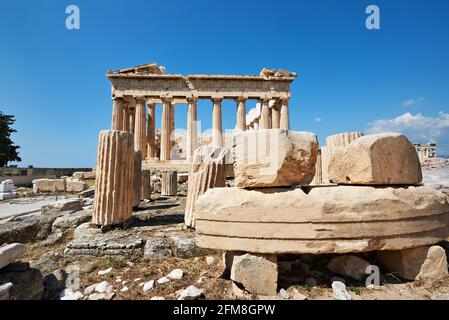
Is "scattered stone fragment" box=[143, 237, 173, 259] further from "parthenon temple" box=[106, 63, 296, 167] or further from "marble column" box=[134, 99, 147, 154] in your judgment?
"marble column" box=[134, 99, 147, 154]

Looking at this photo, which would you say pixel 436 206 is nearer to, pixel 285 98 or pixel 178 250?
pixel 178 250

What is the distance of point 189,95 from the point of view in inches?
813

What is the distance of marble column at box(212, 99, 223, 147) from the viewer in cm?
2039

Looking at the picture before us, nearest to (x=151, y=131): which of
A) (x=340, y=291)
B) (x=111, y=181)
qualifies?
(x=111, y=181)

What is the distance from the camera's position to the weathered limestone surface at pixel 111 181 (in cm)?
477

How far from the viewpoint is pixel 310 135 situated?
288 cm

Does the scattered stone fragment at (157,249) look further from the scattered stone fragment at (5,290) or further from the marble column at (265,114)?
the marble column at (265,114)

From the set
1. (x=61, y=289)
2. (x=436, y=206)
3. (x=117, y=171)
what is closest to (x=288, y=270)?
(x=436, y=206)

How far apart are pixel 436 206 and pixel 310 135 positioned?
1821mm

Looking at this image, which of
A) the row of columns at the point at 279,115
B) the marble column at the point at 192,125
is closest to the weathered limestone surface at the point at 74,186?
the marble column at the point at 192,125

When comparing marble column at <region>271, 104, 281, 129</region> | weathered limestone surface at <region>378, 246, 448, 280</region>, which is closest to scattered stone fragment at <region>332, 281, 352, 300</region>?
weathered limestone surface at <region>378, 246, 448, 280</region>

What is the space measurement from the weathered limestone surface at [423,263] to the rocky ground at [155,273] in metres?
0.09

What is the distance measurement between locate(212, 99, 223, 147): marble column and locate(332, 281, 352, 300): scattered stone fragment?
703 inches

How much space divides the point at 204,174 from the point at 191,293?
260 centimetres
